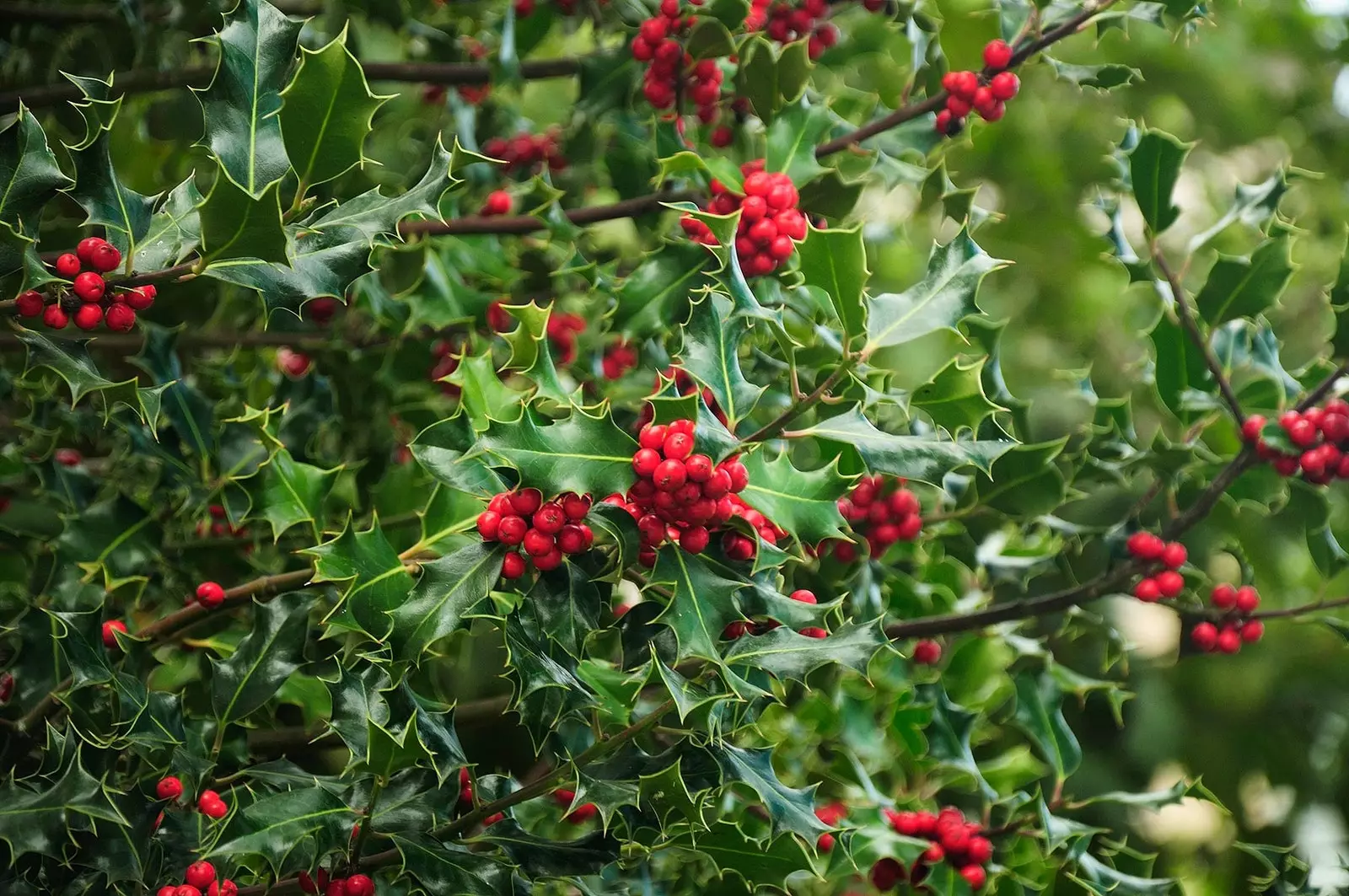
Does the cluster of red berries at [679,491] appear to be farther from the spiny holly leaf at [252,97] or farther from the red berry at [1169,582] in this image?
the red berry at [1169,582]

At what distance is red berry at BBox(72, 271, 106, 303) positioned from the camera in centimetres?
94

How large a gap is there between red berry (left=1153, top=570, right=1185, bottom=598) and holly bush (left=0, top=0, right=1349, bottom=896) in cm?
3

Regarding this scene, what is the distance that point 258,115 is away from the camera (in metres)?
0.95

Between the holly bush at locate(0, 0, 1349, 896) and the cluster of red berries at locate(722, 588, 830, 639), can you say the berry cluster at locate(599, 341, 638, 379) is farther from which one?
the cluster of red berries at locate(722, 588, 830, 639)

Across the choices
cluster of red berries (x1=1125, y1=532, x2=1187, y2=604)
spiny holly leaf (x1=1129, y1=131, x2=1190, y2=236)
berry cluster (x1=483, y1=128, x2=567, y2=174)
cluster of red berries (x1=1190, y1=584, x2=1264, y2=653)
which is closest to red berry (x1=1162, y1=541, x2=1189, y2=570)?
cluster of red berries (x1=1125, y1=532, x2=1187, y2=604)

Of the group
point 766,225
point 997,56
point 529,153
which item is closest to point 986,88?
point 997,56

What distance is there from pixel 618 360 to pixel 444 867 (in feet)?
2.83

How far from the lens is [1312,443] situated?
1.31m

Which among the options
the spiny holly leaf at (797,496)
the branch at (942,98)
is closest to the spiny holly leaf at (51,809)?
the spiny holly leaf at (797,496)

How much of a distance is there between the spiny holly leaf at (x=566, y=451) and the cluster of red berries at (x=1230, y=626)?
0.86 m

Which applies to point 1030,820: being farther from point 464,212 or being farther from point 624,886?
point 464,212

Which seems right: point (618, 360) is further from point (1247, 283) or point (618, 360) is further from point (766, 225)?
point (1247, 283)

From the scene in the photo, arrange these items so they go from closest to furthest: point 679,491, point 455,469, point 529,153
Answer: point 679,491 < point 455,469 < point 529,153

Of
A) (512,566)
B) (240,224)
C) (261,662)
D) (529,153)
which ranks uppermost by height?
(240,224)
